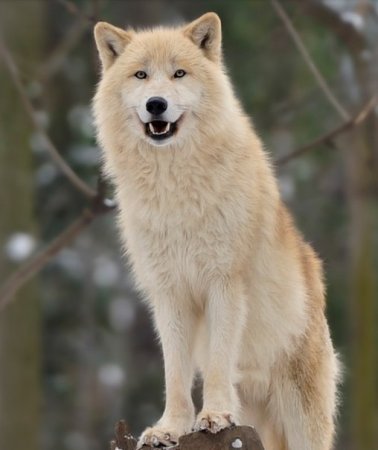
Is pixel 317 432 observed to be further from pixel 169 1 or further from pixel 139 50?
pixel 169 1

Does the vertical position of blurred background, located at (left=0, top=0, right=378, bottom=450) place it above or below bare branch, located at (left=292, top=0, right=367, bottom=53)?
below

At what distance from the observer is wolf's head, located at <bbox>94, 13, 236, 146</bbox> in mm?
7344

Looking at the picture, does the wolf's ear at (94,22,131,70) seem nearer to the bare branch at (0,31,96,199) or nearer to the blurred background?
the bare branch at (0,31,96,199)

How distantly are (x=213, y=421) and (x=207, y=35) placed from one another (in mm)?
2247

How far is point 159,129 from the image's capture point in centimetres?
737

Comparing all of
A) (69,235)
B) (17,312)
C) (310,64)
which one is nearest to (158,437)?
(69,235)

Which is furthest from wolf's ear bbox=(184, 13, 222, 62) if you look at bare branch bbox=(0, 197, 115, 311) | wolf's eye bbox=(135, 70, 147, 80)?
bare branch bbox=(0, 197, 115, 311)

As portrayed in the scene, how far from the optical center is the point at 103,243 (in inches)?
922

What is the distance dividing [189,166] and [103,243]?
16.0m

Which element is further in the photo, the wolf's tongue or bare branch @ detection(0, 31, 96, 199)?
bare branch @ detection(0, 31, 96, 199)

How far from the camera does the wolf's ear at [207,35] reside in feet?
25.4

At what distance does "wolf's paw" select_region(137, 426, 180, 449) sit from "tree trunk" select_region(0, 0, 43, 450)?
827 cm

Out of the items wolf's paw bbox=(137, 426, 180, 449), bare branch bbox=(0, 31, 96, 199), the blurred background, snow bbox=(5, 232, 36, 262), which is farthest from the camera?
the blurred background

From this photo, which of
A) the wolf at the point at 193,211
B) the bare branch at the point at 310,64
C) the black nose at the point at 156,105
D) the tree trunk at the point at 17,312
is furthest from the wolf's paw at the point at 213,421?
the tree trunk at the point at 17,312
